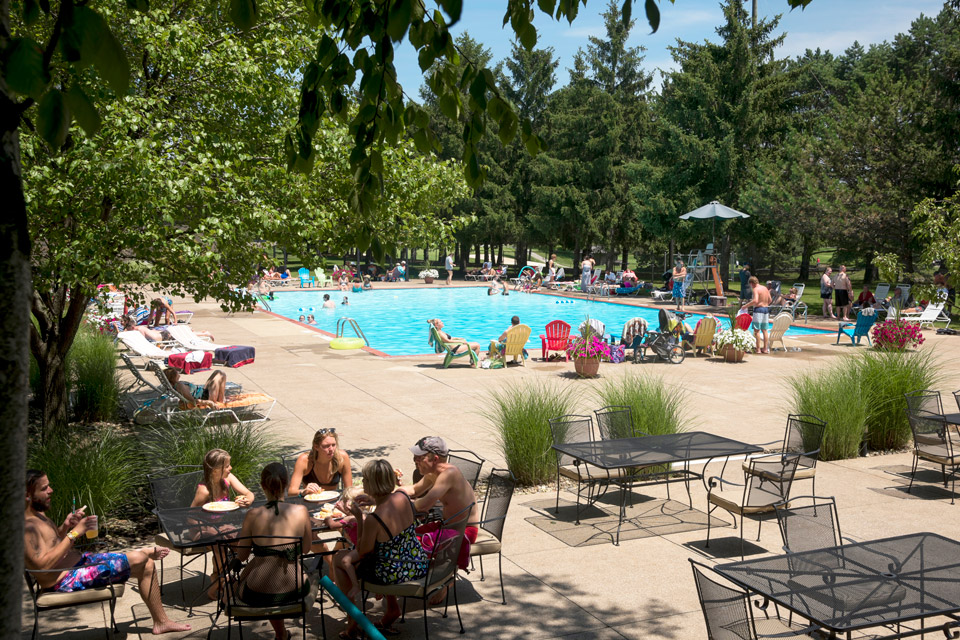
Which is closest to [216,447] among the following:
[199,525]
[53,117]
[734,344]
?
[199,525]

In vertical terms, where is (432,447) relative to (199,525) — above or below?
above

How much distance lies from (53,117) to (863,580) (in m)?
4.72

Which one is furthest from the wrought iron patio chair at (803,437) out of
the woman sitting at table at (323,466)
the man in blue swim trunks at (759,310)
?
the man in blue swim trunks at (759,310)

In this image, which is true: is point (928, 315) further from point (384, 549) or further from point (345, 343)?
point (384, 549)

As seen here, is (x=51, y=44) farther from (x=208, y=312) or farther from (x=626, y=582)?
(x=208, y=312)

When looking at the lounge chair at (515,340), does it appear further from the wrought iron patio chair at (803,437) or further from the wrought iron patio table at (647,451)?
the wrought iron patio table at (647,451)

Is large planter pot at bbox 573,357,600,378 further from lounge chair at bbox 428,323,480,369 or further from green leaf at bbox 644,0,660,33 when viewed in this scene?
green leaf at bbox 644,0,660,33

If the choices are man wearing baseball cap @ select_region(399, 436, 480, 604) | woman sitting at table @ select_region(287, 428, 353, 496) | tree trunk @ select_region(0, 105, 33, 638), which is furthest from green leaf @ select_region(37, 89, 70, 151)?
woman sitting at table @ select_region(287, 428, 353, 496)

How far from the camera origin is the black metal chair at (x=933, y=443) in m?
8.95

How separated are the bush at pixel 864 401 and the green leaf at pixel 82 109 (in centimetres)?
957

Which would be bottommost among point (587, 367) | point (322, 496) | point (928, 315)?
point (587, 367)

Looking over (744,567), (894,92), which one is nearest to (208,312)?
(894,92)

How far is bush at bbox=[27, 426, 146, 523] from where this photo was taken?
7074 millimetres

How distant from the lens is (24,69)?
6.83ft
